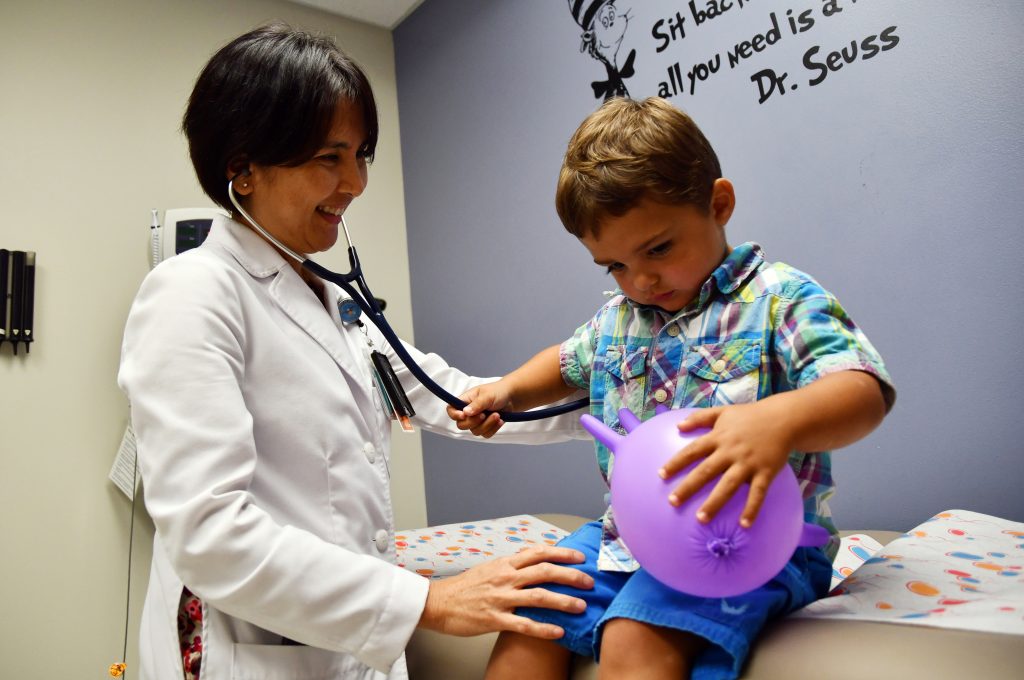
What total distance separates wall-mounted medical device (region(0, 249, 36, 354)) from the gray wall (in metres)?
1.56

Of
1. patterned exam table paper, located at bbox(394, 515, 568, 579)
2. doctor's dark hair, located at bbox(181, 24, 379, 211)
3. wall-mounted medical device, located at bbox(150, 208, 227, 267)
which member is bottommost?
patterned exam table paper, located at bbox(394, 515, 568, 579)

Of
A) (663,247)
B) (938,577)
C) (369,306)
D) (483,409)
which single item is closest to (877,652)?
(938,577)

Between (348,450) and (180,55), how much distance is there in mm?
2329

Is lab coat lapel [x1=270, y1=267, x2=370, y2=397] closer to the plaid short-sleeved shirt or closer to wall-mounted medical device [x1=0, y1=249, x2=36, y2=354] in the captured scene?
the plaid short-sleeved shirt

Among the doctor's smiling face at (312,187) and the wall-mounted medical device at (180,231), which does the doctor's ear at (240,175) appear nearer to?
the doctor's smiling face at (312,187)

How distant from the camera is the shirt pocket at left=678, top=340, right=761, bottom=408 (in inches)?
37.6

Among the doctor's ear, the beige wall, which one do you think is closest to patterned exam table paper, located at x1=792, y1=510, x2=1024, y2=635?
the doctor's ear

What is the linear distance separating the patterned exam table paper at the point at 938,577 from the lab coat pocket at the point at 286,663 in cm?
43

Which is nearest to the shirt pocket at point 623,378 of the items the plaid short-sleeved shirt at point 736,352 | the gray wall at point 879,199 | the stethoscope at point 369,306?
the plaid short-sleeved shirt at point 736,352

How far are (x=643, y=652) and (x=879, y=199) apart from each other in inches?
45.4

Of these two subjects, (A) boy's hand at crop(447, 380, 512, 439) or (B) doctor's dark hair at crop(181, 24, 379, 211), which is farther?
(A) boy's hand at crop(447, 380, 512, 439)

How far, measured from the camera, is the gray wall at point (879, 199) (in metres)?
1.42

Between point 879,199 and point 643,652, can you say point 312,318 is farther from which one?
point 879,199

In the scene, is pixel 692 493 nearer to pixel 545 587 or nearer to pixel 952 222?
pixel 545 587
